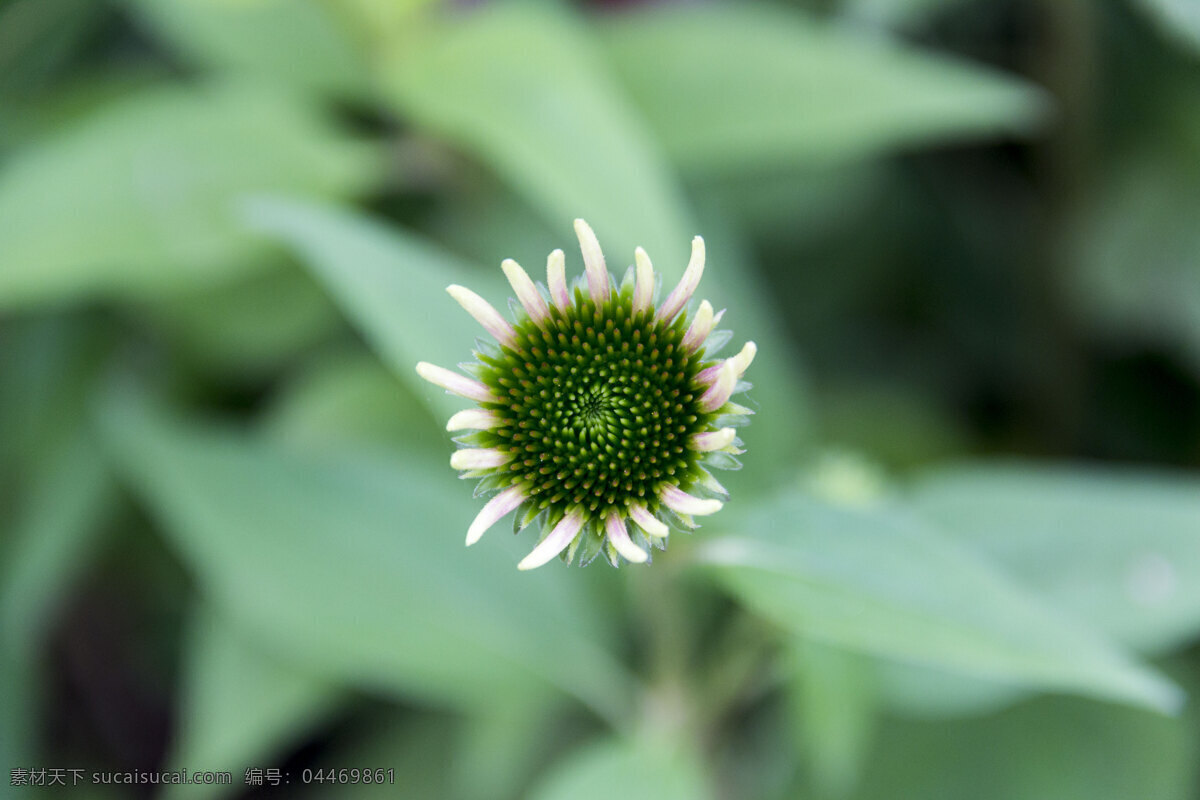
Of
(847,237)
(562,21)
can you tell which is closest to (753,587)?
(562,21)

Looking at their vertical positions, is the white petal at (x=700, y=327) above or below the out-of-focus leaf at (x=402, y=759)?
above

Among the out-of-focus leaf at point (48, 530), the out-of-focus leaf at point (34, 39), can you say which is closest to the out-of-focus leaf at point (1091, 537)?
the out-of-focus leaf at point (48, 530)

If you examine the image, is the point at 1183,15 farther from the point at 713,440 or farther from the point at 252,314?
the point at 252,314

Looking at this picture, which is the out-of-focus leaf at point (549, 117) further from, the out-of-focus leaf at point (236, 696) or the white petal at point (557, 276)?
the out-of-focus leaf at point (236, 696)

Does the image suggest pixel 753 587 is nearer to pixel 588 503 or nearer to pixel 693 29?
pixel 588 503

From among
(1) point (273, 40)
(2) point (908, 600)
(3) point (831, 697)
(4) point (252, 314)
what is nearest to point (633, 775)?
(3) point (831, 697)

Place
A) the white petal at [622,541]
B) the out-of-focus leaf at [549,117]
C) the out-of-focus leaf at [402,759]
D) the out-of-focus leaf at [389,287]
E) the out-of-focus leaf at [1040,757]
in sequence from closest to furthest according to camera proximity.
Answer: the white petal at [622,541] < the out-of-focus leaf at [389,287] < the out-of-focus leaf at [549,117] < the out-of-focus leaf at [1040,757] < the out-of-focus leaf at [402,759]

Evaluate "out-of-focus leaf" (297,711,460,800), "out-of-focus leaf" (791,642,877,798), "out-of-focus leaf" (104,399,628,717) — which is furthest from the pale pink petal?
"out-of-focus leaf" (297,711,460,800)
